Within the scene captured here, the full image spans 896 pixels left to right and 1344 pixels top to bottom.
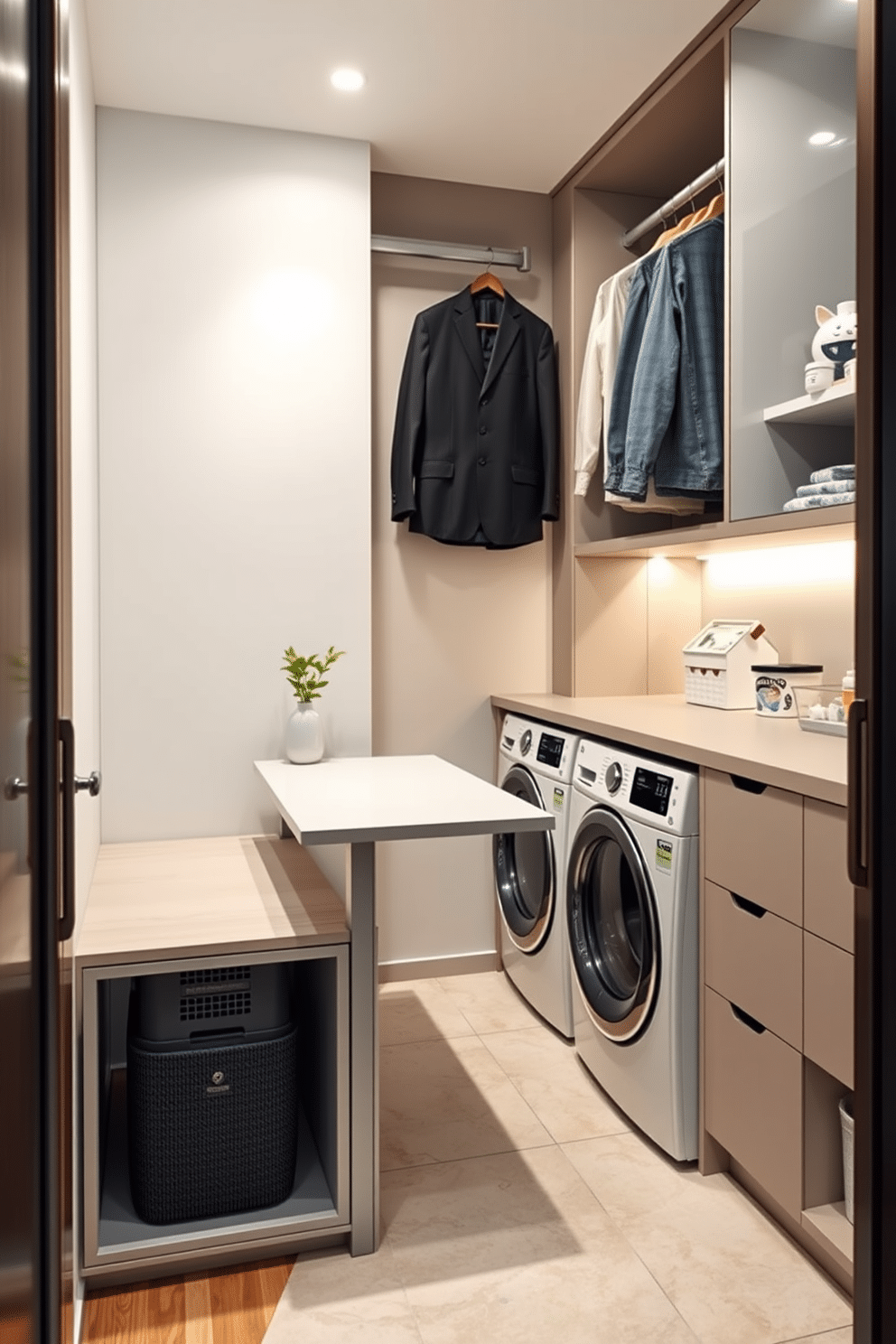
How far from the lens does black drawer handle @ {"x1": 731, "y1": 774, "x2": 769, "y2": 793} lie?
6.39ft

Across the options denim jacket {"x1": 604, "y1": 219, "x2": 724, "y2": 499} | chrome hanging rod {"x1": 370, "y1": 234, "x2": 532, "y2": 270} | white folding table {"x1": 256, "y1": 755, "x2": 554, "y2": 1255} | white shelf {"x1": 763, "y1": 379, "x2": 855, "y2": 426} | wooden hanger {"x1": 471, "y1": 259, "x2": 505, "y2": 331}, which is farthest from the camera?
wooden hanger {"x1": 471, "y1": 259, "x2": 505, "y2": 331}

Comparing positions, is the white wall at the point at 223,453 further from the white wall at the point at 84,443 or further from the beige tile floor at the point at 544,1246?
the beige tile floor at the point at 544,1246

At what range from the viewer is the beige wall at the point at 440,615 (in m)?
3.28

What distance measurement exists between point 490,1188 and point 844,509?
5.41ft

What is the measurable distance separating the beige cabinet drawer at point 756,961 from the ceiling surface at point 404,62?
6.85 ft

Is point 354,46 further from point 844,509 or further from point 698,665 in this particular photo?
point 698,665

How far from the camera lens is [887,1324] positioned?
917 mm

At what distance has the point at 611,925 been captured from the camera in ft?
8.33

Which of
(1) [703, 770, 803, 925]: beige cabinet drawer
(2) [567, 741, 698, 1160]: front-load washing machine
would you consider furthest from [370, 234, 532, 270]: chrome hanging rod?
(1) [703, 770, 803, 925]: beige cabinet drawer

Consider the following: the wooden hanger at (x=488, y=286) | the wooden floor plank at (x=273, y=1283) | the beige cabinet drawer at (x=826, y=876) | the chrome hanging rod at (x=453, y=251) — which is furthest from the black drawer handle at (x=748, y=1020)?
the chrome hanging rod at (x=453, y=251)

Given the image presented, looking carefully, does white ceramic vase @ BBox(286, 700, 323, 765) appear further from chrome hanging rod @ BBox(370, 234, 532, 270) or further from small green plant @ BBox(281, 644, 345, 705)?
chrome hanging rod @ BBox(370, 234, 532, 270)

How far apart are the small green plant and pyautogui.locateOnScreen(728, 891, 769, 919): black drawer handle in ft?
4.31

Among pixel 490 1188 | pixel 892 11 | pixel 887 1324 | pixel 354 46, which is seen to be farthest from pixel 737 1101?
pixel 354 46

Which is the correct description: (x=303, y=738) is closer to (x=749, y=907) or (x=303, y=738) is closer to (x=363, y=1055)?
(x=363, y=1055)
